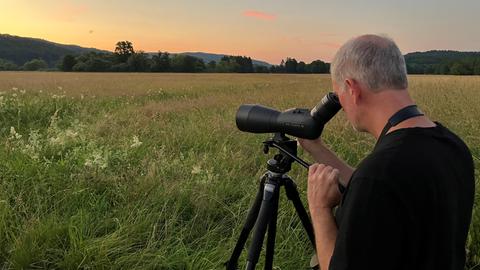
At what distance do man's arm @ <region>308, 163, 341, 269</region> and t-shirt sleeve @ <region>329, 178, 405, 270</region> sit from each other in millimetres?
170

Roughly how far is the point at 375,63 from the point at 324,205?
492 mm

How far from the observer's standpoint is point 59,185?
4.13 metres

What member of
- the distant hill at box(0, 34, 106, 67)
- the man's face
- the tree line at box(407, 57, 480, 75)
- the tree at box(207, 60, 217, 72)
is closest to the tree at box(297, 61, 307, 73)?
the tree at box(207, 60, 217, 72)

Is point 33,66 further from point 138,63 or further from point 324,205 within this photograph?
point 324,205

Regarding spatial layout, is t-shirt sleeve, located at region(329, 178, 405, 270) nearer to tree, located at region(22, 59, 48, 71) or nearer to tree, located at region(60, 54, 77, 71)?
tree, located at region(60, 54, 77, 71)

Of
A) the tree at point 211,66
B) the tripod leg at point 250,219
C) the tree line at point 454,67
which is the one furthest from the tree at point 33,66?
the tripod leg at point 250,219

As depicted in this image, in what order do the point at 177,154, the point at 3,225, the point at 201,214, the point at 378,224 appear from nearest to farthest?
the point at 378,224
the point at 3,225
the point at 201,214
the point at 177,154

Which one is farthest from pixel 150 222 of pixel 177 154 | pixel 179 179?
pixel 177 154

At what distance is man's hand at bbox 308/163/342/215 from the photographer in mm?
1535

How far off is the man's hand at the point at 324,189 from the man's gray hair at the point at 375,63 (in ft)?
1.02

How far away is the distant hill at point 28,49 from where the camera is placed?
107812mm

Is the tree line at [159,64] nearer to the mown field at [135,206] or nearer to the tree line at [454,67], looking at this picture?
the tree line at [454,67]

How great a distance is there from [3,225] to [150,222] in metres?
1.05

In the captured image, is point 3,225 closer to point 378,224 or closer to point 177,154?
point 177,154
